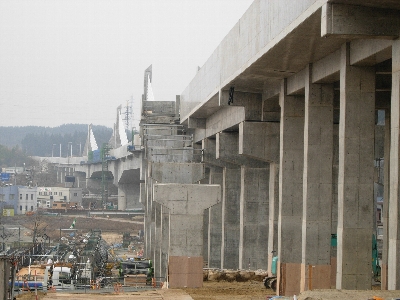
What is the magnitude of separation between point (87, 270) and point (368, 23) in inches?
1204

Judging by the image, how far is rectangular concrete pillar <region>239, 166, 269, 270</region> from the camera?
1779 inches

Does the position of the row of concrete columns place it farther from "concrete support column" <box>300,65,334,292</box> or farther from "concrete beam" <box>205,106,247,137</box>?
"concrete beam" <box>205,106,247,137</box>

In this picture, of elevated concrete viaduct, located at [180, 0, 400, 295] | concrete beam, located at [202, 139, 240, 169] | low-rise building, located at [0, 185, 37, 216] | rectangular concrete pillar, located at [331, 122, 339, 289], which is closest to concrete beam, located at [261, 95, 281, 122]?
elevated concrete viaduct, located at [180, 0, 400, 295]

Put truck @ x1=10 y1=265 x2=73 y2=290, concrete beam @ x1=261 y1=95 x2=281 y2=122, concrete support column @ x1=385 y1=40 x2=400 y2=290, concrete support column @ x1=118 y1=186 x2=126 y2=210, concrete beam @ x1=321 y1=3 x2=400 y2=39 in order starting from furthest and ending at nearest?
concrete support column @ x1=118 y1=186 x2=126 y2=210
truck @ x1=10 y1=265 x2=73 y2=290
concrete beam @ x1=261 y1=95 x2=281 y2=122
concrete beam @ x1=321 y1=3 x2=400 y2=39
concrete support column @ x1=385 y1=40 x2=400 y2=290

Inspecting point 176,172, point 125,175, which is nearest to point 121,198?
point 125,175

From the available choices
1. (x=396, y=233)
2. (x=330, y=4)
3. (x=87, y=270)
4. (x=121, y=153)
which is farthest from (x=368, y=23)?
(x=121, y=153)

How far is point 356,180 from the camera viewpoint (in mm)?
22609

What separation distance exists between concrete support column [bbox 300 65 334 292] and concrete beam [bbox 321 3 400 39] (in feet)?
26.1

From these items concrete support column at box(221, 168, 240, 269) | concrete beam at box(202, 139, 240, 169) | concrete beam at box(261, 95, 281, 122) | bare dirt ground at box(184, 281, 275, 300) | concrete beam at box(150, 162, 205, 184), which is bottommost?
bare dirt ground at box(184, 281, 275, 300)

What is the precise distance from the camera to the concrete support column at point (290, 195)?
101 ft

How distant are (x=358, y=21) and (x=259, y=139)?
18256 mm

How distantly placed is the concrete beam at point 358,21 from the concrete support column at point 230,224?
31.2 meters

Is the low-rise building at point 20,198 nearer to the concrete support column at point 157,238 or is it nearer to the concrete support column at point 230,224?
the concrete support column at point 157,238

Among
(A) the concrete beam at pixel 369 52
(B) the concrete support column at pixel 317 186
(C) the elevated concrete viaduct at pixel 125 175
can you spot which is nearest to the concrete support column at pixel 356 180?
(A) the concrete beam at pixel 369 52
